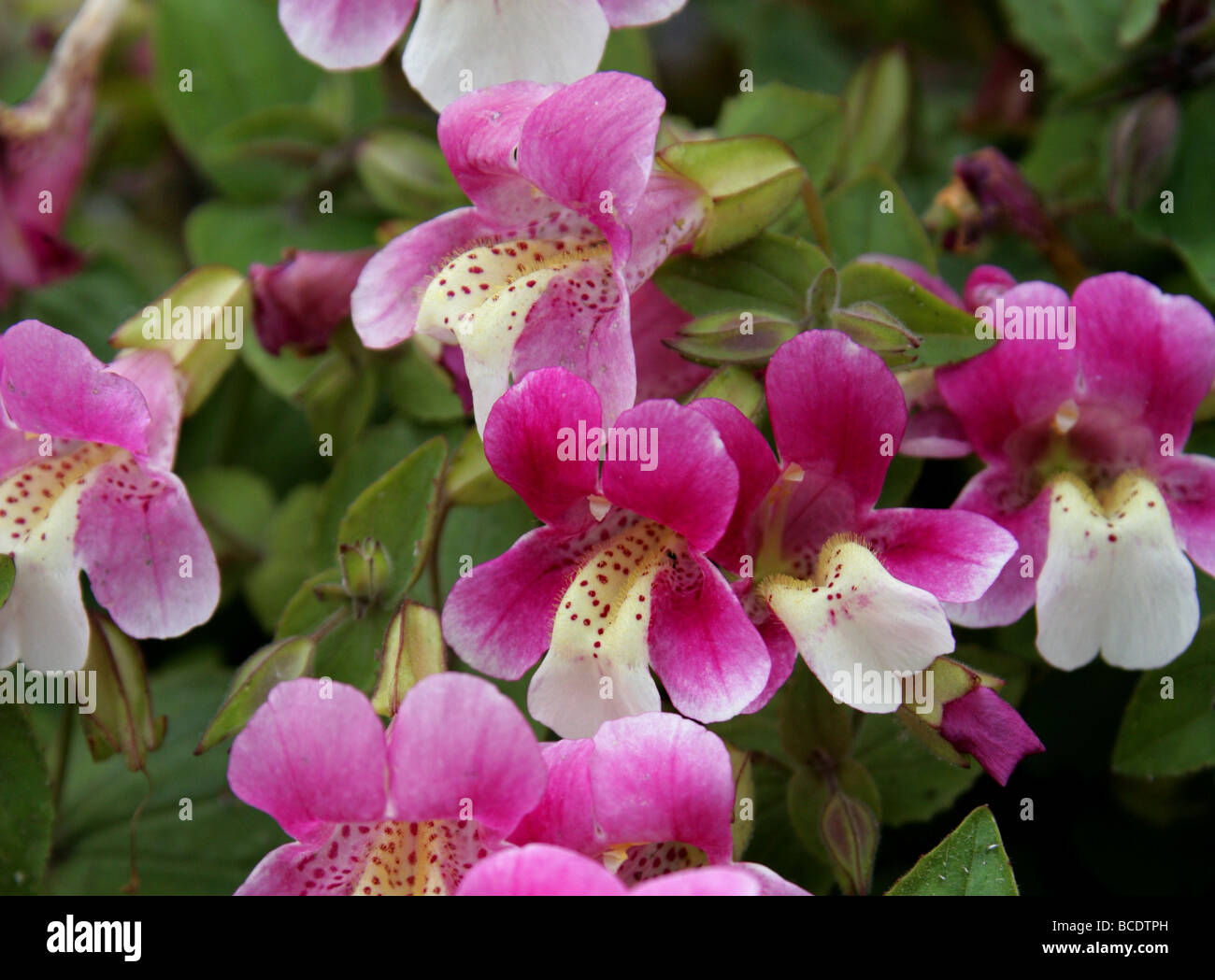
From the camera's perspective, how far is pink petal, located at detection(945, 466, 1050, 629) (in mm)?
491

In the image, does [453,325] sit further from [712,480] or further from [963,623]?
[963,623]

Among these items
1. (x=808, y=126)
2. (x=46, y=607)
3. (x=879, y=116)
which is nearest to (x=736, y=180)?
(x=808, y=126)

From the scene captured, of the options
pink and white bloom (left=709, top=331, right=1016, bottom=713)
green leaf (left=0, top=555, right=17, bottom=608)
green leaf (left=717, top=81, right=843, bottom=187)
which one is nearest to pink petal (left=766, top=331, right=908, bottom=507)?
pink and white bloom (left=709, top=331, right=1016, bottom=713)

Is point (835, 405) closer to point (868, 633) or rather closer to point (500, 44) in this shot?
point (868, 633)

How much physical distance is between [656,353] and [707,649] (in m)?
0.17

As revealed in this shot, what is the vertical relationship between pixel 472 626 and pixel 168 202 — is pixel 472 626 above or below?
below

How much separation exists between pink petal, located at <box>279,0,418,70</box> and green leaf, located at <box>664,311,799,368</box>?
0.70 ft

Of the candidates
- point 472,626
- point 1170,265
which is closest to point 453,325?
point 472,626

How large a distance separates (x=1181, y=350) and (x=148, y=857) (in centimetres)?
58

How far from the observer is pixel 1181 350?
1.63 ft

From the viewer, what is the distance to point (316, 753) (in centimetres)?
41

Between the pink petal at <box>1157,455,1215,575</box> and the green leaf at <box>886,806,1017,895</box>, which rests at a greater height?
the pink petal at <box>1157,455,1215,575</box>

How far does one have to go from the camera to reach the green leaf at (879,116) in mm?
733

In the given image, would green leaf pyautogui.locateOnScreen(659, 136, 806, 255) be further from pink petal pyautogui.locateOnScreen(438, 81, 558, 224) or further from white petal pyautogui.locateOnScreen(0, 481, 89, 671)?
white petal pyautogui.locateOnScreen(0, 481, 89, 671)
